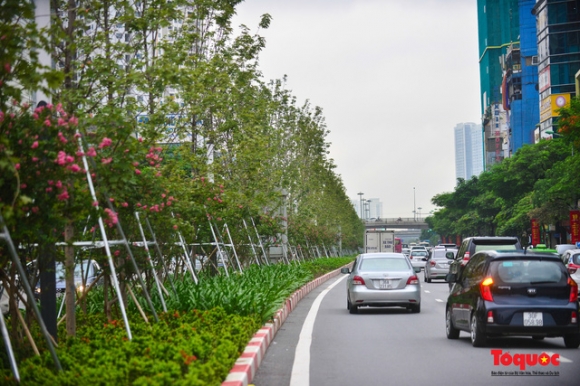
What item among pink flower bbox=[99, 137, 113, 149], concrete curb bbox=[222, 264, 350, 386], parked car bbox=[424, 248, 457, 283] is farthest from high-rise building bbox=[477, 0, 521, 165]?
pink flower bbox=[99, 137, 113, 149]

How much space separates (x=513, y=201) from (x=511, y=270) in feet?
233

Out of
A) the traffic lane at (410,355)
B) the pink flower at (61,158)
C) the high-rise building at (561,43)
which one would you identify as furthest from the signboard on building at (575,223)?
the pink flower at (61,158)

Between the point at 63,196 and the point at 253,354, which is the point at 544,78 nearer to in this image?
the point at 253,354

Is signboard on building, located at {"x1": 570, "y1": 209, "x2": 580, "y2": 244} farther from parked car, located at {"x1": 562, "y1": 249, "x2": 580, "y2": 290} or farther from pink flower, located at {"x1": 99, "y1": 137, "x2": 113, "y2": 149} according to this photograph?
pink flower, located at {"x1": 99, "y1": 137, "x2": 113, "y2": 149}

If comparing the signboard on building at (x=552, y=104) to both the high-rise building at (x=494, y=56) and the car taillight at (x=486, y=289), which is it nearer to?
the high-rise building at (x=494, y=56)

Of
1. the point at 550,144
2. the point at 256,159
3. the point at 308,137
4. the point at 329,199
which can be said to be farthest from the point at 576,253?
the point at 550,144

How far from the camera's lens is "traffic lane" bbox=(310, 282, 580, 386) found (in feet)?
34.8

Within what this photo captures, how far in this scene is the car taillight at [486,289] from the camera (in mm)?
13555

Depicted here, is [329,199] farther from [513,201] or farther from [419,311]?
[419,311]

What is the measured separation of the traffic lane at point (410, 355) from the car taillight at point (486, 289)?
728 mm

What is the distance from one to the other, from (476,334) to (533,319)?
847mm

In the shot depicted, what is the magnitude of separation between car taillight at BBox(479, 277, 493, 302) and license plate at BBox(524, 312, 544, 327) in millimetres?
531

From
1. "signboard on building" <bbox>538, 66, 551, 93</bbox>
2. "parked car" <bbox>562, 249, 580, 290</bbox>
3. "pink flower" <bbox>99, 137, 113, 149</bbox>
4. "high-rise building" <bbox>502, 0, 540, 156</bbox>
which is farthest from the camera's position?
"high-rise building" <bbox>502, 0, 540, 156</bbox>

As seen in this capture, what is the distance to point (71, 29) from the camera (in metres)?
13.8
